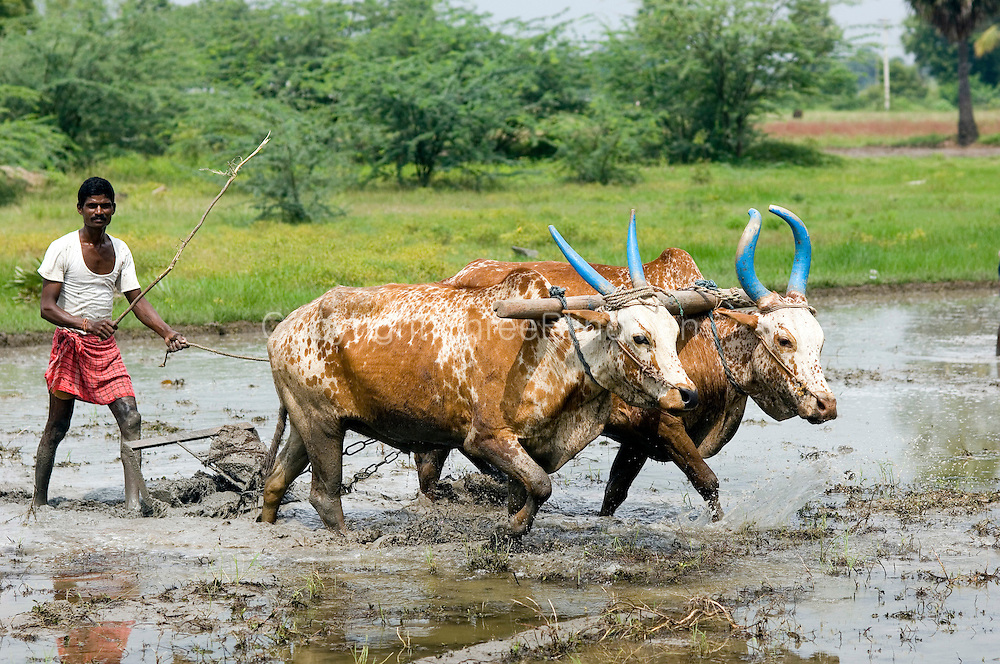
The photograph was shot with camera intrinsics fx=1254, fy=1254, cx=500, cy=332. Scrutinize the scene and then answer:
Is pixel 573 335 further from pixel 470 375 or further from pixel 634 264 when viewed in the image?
pixel 470 375

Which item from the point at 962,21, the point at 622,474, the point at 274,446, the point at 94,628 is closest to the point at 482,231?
the point at 274,446

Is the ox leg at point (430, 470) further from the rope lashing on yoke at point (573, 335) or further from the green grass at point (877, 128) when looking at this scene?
the green grass at point (877, 128)

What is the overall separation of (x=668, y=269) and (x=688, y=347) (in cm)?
42

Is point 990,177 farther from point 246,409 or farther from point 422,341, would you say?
point 422,341

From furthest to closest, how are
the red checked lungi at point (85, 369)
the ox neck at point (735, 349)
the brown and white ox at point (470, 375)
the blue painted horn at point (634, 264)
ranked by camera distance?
the red checked lungi at point (85, 369)
the ox neck at point (735, 349)
the blue painted horn at point (634, 264)
the brown and white ox at point (470, 375)

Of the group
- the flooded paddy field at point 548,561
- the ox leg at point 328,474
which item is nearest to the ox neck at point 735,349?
the flooded paddy field at point 548,561

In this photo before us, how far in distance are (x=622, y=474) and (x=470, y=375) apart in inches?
47.7

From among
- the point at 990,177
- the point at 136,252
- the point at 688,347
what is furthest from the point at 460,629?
the point at 990,177

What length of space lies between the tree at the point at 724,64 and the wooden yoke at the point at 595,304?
25.9 m

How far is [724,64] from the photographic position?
103 ft

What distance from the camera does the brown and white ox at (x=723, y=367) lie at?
18.9 feet

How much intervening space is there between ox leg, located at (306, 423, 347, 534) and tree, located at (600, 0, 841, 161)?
85.0 feet

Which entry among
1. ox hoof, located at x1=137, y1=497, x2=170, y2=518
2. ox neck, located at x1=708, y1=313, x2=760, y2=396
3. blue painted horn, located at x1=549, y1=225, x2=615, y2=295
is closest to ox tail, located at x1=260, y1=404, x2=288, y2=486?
ox hoof, located at x1=137, y1=497, x2=170, y2=518

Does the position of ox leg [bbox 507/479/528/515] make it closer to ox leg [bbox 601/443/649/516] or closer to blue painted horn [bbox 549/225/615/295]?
ox leg [bbox 601/443/649/516]
